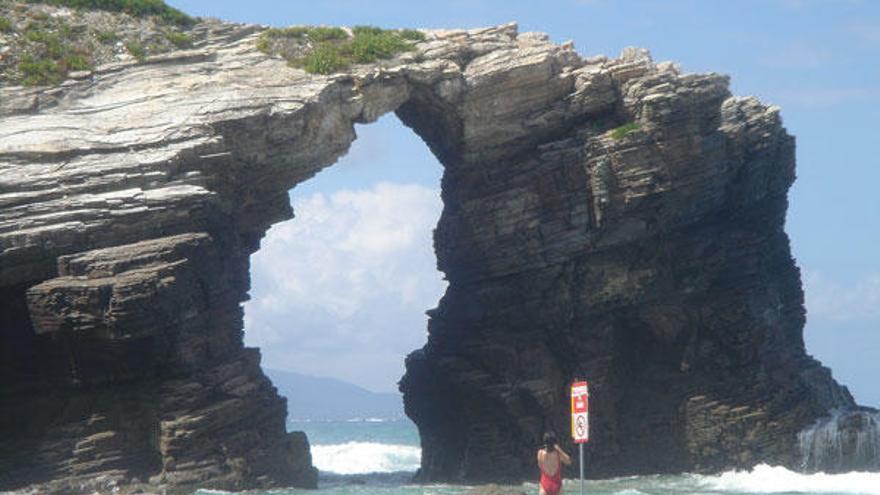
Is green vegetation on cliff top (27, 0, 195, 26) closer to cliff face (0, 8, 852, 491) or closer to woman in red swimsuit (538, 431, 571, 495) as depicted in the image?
cliff face (0, 8, 852, 491)

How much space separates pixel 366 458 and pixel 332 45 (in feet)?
120

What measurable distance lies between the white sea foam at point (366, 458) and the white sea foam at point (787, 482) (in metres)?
25.6

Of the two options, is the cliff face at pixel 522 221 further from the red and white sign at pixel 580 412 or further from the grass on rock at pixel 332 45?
the red and white sign at pixel 580 412

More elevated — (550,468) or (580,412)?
(580,412)

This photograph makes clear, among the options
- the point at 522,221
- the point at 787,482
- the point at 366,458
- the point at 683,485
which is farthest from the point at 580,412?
the point at 366,458

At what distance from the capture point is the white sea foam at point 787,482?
43.1 metres

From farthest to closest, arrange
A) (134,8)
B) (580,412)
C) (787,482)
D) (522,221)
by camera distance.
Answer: (134,8)
(522,221)
(787,482)
(580,412)

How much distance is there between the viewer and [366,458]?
8188 cm

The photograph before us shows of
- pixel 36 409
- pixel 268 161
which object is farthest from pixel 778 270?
pixel 36 409

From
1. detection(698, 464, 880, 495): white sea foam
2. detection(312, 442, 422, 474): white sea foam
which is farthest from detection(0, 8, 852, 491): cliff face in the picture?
detection(312, 442, 422, 474): white sea foam

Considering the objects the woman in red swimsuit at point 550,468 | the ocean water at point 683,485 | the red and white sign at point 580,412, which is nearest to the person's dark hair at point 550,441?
the woman in red swimsuit at point 550,468

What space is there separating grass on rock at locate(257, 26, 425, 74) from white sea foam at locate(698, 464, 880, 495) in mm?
16228

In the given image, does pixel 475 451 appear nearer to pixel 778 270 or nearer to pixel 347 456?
pixel 778 270

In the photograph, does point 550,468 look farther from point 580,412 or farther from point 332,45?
point 332,45
